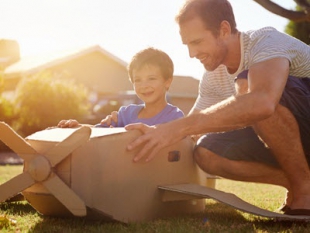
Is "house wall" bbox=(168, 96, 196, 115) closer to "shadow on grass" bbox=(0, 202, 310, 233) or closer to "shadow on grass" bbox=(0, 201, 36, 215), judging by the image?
"shadow on grass" bbox=(0, 201, 36, 215)

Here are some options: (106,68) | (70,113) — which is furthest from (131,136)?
(106,68)

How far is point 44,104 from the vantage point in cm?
1295

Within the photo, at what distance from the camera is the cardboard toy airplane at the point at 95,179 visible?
233 centimetres

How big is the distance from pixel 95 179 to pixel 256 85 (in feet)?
2.86

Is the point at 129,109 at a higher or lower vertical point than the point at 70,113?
higher

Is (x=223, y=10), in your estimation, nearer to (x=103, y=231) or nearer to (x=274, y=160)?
(x=274, y=160)

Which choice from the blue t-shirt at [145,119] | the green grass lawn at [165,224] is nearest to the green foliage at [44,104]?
the blue t-shirt at [145,119]

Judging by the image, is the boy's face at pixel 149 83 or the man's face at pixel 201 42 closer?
the man's face at pixel 201 42

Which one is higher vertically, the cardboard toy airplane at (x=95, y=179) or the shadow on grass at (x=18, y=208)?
the cardboard toy airplane at (x=95, y=179)

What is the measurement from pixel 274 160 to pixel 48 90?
10.7m

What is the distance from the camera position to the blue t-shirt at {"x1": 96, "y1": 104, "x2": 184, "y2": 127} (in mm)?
3311

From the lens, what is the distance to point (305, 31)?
48.0ft

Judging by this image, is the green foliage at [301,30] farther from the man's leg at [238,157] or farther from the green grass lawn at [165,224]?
the green grass lawn at [165,224]

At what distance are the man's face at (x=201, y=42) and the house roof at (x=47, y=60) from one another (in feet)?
47.9
